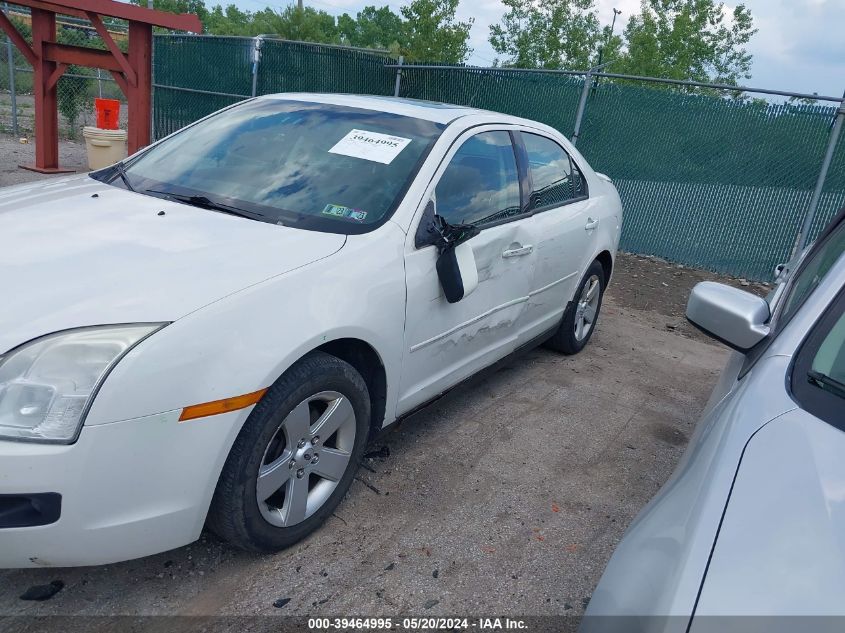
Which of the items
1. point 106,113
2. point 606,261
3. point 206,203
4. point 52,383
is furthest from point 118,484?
point 106,113

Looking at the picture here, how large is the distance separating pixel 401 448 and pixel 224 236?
1.49 metres

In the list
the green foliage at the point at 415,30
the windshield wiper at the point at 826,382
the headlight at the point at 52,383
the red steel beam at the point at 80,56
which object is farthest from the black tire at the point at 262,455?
the green foliage at the point at 415,30

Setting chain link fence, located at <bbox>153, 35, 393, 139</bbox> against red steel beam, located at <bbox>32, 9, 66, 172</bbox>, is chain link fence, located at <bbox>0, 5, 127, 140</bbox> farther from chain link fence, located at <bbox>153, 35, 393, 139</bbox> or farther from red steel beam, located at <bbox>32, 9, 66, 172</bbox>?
red steel beam, located at <bbox>32, 9, 66, 172</bbox>

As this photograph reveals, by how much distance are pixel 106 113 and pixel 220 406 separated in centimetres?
1014

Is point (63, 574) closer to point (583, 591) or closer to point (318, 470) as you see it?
point (318, 470)

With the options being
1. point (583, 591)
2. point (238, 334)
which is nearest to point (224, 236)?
point (238, 334)

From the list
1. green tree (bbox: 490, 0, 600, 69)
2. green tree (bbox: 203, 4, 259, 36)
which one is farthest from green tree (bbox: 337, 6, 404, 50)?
green tree (bbox: 490, 0, 600, 69)

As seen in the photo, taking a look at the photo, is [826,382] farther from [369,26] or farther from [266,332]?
[369,26]

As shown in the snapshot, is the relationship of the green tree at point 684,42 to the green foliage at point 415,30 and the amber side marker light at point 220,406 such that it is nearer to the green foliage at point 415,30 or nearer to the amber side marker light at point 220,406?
the green foliage at point 415,30

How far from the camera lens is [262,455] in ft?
7.80

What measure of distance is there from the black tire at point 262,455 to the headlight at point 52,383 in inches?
19.9

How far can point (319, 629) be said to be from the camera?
235 centimetres

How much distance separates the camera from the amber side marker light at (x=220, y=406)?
6.94 feet

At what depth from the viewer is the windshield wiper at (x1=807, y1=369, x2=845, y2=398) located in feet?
5.95
